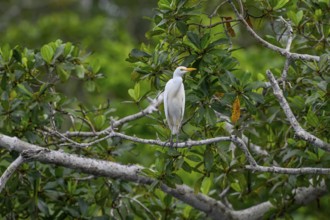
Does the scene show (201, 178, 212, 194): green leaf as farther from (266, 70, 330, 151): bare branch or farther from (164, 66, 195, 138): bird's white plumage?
(266, 70, 330, 151): bare branch

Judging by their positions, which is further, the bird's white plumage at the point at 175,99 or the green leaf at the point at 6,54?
the green leaf at the point at 6,54

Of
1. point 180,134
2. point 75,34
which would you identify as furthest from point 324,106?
point 75,34

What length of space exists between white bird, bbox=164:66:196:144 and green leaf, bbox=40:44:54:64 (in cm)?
99

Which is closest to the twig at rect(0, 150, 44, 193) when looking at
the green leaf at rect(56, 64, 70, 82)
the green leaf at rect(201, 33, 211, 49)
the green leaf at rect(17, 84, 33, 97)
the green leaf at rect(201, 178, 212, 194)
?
the green leaf at rect(17, 84, 33, 97)

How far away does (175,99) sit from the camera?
4.04m

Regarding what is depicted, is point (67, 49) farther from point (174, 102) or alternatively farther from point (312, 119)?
point (312, 119)

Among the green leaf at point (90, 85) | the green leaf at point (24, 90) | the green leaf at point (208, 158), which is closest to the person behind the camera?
the green leaf at point (208, 158)

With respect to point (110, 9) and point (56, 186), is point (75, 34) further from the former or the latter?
point (56, 186)

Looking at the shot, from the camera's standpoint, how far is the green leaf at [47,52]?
4.71 m

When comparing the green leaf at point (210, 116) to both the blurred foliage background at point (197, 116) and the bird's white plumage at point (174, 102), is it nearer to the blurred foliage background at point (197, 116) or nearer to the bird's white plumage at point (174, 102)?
the blurred foliage background at point (197, 116)

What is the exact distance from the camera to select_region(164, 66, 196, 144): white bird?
3.96 metres

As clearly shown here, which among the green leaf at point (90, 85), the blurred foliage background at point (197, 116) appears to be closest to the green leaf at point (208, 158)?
the blurred foliage background at point (197, 116)

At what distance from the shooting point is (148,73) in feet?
14.1

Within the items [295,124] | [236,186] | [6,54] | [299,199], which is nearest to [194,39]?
[295,124]
